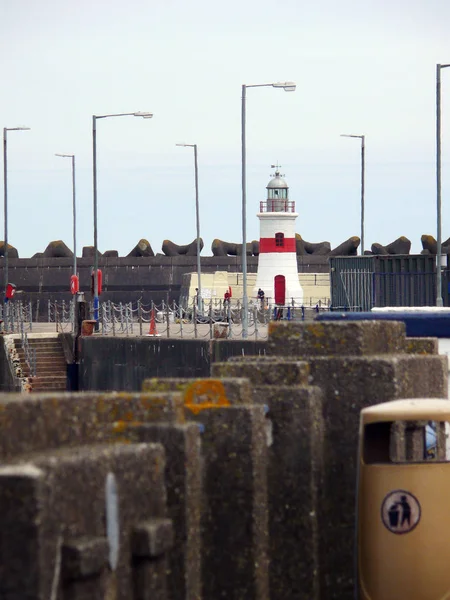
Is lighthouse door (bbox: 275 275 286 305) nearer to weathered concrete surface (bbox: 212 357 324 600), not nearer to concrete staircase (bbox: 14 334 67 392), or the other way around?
concrete staircase (bbox: 14 334 67 392)

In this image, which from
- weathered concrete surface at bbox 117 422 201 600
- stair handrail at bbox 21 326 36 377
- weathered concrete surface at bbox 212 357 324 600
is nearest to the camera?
weathered concrete surface at bbox 117 422 201 600

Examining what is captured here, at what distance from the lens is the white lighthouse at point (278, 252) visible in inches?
2958

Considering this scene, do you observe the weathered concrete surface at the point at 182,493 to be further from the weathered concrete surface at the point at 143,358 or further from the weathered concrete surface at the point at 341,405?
the weathered concrete surface at the point at 143,358

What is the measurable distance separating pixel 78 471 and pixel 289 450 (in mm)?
4451

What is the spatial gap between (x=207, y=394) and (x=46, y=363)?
3439 cm

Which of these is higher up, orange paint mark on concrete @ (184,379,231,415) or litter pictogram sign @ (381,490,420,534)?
orange paint mark on concrete @ (184,379,231,415)

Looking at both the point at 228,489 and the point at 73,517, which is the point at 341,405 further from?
the point at 73,517

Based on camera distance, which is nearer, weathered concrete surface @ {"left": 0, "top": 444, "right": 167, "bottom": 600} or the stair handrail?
weathered concrete surface @ {"left": 0, "top": 444, "right": 167, "bottom": 600}

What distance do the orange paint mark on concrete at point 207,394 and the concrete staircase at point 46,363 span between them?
32638 mm

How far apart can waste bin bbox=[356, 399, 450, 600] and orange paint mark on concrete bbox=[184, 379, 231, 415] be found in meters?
1.67

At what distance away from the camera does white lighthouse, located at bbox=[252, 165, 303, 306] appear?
75.1 metres

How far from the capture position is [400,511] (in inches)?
494

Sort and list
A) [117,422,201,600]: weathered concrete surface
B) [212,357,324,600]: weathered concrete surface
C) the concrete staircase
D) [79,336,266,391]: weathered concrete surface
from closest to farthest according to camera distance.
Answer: [117,422,201,600]: weathered concrete surface → [212,357,324,600]: weathered concrete surface → [79,336,266,391]: weathered concrete surface → the concrete staircase

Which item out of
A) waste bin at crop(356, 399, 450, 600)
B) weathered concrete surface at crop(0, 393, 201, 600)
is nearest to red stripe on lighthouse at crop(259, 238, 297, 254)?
waste bin at crop(356, 399, 450, 600)
